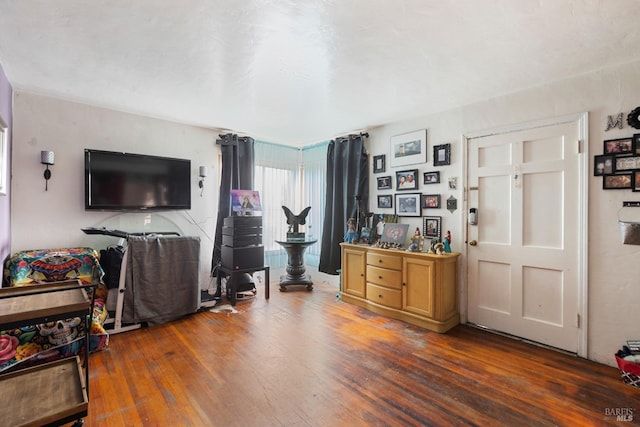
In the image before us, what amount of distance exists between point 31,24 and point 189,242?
217 cm

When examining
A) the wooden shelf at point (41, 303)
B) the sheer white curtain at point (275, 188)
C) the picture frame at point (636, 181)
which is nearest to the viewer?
the wooden shelf at point (41, 303)

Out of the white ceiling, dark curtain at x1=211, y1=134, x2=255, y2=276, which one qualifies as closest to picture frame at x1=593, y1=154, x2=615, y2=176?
the white ceiling

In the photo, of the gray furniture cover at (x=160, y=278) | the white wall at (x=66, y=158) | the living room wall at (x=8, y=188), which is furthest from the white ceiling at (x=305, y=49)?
the gray furniture cover at (x=160, y=278)

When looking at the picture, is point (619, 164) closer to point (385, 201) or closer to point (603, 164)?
point (603, 164)

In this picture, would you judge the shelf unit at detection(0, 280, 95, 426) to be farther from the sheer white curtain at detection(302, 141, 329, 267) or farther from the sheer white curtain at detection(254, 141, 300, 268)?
the sheer white curtain at detection(302, 141, 329, 267)

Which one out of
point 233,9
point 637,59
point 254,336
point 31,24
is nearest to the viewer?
point 233,9

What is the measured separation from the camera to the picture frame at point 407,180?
11.8 feet

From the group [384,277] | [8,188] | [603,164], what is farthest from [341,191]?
[8,188]

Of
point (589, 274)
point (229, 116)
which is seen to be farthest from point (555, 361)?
point (229, 116)

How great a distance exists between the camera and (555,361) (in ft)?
7.89

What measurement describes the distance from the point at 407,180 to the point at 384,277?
1214 mm

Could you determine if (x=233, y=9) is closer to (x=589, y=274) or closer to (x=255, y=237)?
(x=255, y=237)

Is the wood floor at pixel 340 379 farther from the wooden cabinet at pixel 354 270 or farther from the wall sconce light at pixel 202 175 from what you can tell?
the wall sconce light at pixel 202 175

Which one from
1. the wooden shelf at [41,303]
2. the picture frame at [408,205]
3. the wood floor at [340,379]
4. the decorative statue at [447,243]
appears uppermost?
the picture frame at [408,205]
